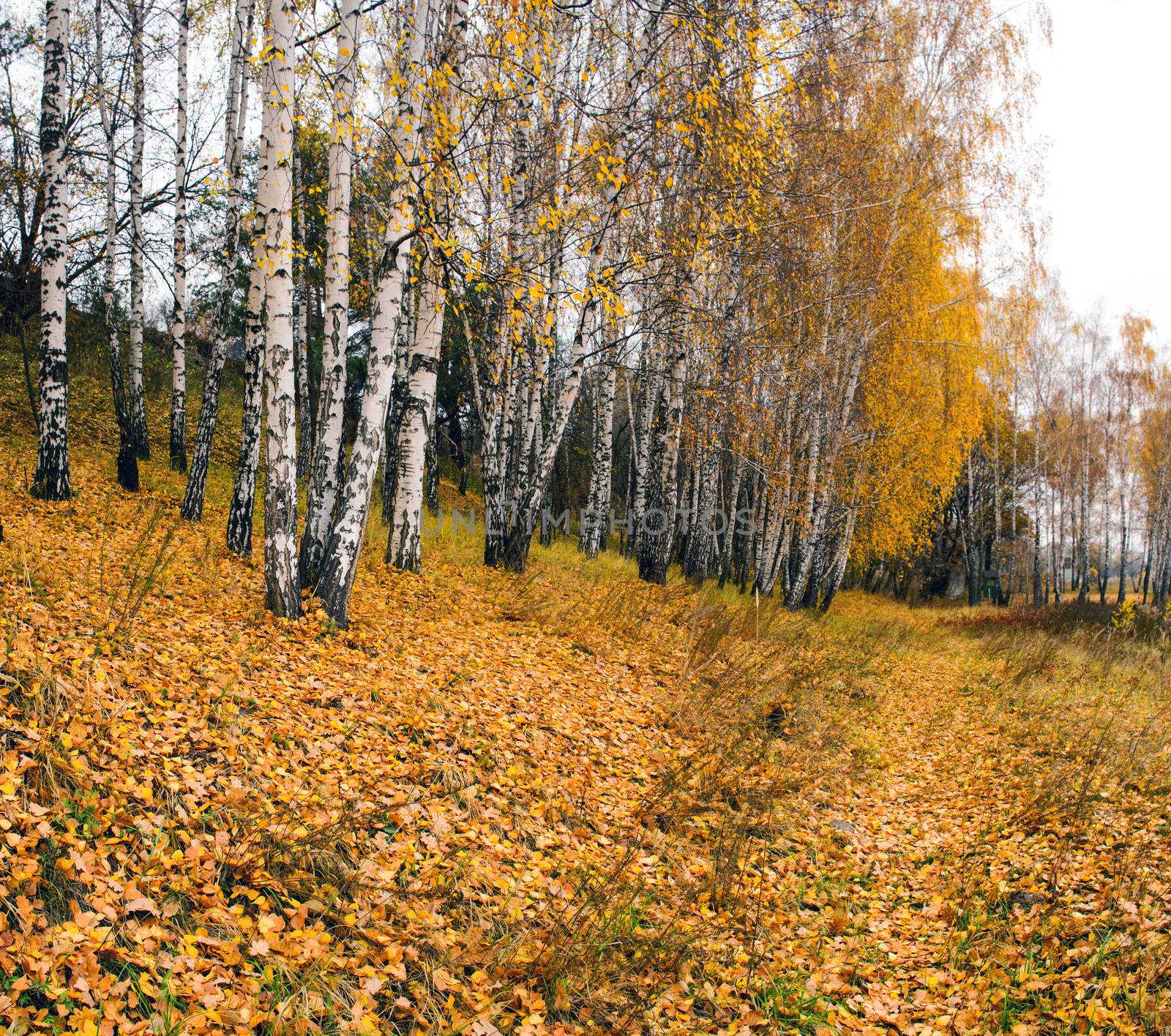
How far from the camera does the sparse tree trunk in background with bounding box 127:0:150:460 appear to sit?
10.7 meters

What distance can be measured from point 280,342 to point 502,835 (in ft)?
13.6

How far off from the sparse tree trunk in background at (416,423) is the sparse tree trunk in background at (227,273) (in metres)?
2.76

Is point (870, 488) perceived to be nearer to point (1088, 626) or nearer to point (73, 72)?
point (1088, 626)

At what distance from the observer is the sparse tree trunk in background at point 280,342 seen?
18.7 feet

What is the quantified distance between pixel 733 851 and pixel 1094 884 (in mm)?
2085

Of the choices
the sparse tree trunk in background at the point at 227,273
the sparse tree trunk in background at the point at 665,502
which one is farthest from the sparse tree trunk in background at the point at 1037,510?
the sparse tree trunk in background at the point at 227,273

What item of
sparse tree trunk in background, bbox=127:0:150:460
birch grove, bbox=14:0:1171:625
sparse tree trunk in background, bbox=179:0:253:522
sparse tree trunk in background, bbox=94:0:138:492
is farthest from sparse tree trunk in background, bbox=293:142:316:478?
sparse tree trunk in background, bbox=179:0:253:522

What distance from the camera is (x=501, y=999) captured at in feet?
10.5

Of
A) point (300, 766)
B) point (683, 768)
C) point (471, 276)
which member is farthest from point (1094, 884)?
point (471, 276)

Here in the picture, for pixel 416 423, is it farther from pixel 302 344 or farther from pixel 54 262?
pixel 302 344

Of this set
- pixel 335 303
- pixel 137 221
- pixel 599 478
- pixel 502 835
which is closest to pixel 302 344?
pixel 137 221

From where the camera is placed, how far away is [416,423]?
27.4 ft

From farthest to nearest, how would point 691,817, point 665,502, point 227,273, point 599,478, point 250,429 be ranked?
1. point 599,478
2. point 665,502
3. point 227,273
4. point 250,429
5. point 691,817

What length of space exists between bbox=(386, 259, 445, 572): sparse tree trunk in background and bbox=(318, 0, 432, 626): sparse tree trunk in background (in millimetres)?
1420
